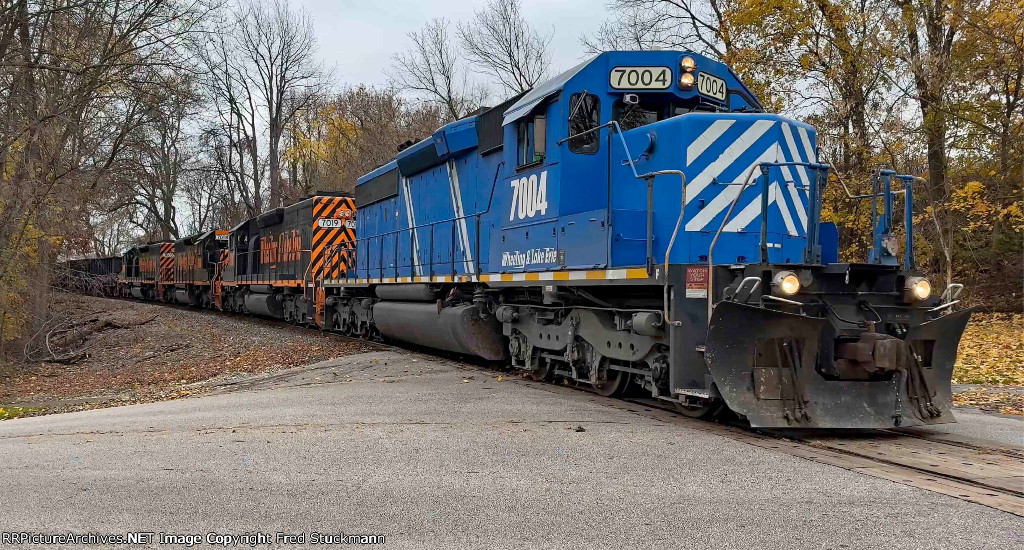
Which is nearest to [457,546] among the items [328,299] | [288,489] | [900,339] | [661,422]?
[288,489]

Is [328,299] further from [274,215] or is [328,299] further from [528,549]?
[528,549]

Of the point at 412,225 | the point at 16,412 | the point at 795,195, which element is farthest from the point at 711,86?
the point at 16,412

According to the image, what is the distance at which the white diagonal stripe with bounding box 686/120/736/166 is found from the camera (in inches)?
274

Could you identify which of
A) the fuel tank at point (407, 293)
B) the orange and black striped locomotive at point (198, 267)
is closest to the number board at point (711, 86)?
the fuel tank at point (407, 293)

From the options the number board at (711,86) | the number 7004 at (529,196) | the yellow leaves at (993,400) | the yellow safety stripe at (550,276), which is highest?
the number board at (711,86)

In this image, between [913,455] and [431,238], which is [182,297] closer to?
[431,238]

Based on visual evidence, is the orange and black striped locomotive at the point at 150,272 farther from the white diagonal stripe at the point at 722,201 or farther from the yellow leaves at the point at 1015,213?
the white diagonal stripe at the point at 722,201

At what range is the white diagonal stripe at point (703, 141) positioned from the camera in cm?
696

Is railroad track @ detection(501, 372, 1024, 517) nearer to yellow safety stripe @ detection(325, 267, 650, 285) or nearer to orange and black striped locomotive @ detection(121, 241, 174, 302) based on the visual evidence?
yellow safety stripe @ detection(325, 267, 650, 285)

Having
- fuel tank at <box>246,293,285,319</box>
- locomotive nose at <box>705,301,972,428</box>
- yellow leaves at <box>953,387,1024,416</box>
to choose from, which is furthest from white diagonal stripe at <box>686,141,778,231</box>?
fuel tank at <box>246,293,285,319</box>

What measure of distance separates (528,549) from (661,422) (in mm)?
3321

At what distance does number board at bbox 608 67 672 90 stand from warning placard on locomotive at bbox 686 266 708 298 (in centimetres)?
219

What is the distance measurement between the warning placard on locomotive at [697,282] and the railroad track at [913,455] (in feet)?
3.54

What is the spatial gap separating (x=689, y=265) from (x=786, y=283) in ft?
2.79
